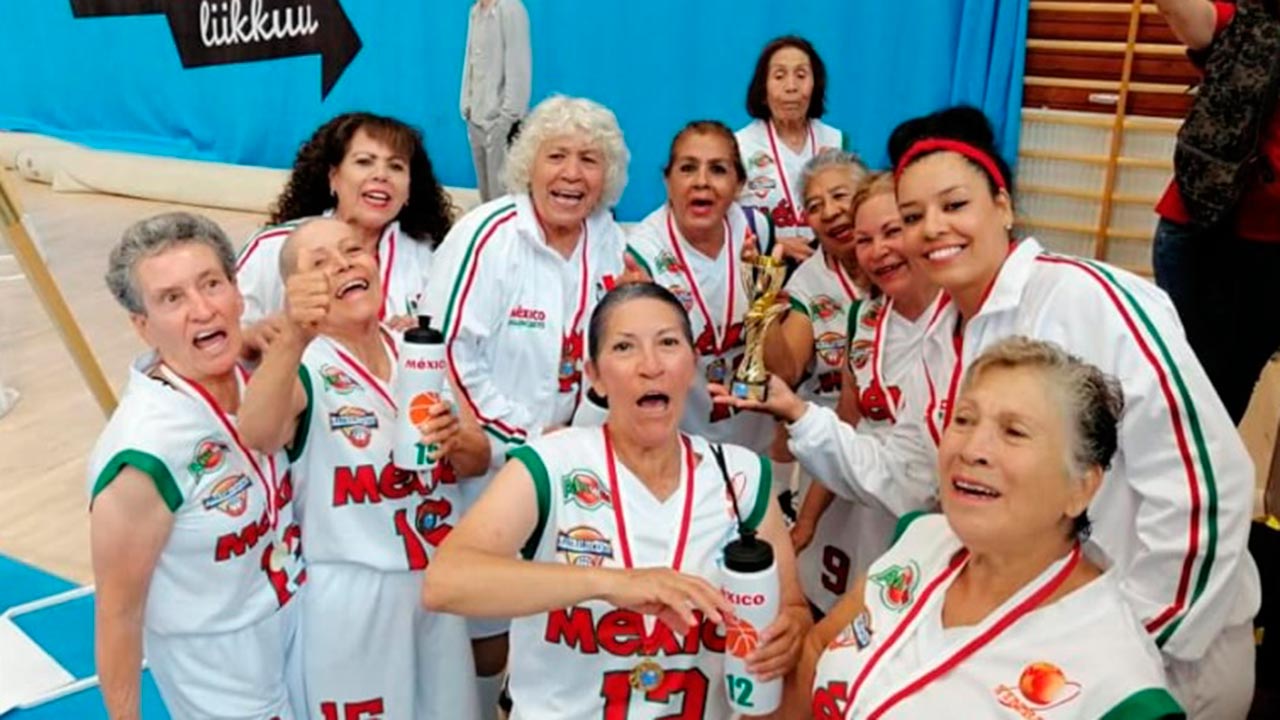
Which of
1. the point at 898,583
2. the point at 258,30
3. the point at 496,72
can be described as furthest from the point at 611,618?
the point at 258,30

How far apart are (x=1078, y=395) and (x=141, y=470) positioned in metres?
1.66

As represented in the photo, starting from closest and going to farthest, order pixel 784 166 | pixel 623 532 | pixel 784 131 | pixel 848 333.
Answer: pixel 623 532
pixel 848 333
pixel 784 166
pixel 784 131

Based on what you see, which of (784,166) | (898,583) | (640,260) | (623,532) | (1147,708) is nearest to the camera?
(1147,708)

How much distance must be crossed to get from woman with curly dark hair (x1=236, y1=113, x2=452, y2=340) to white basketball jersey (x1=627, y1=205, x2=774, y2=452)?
0.69 meters

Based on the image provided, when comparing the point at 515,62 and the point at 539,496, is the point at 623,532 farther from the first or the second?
the point at 515,62

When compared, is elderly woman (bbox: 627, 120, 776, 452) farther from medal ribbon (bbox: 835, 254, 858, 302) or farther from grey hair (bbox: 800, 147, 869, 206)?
medal ribbon (bbox: 835, 254, 858, 302)

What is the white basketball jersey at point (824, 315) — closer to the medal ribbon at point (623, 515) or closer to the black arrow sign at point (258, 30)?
the medal ribbon at point (623, 515)

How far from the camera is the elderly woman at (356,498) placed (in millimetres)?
2373

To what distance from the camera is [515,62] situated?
29.1 ft

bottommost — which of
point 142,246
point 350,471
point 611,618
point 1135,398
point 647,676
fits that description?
point 647,676

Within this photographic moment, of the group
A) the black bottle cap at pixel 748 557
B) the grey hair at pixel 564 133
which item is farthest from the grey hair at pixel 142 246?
the black bottle cap at pixel 748 557

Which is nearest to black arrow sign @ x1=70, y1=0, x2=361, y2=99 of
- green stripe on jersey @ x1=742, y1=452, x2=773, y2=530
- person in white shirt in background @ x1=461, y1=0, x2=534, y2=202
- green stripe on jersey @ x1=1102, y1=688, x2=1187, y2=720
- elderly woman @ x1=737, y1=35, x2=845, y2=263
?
person in white shirt in background @ x1=461, y1=0, x2=534, y2=202

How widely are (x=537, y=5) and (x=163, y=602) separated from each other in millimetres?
8564

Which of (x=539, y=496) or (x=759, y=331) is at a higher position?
(x=759, y=331)
